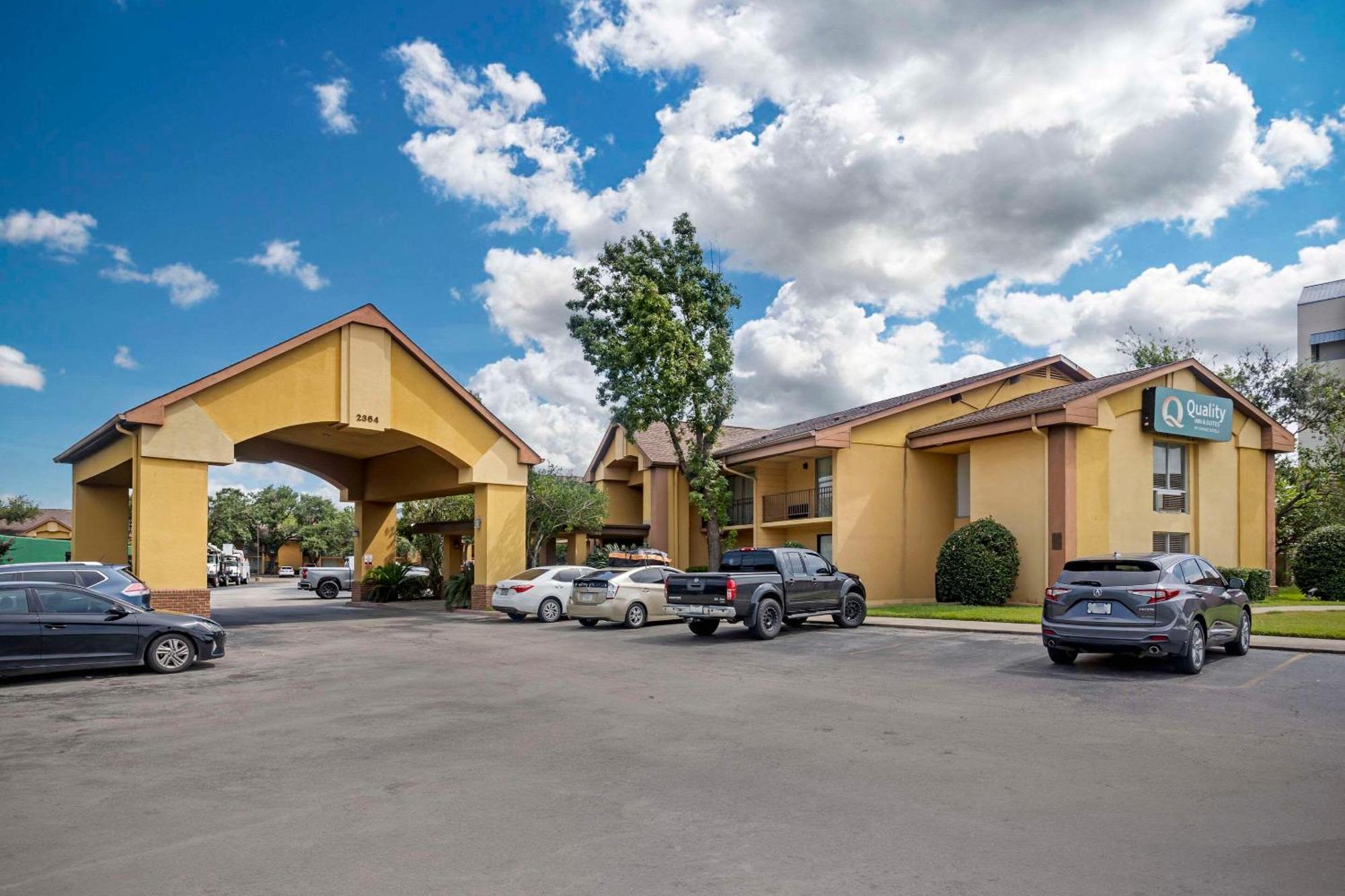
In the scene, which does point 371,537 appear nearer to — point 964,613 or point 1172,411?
point 964,613

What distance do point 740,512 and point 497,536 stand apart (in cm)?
1205

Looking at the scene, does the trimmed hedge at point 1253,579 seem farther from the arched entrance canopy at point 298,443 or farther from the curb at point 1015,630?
the arched entrance canopy at point 298,443

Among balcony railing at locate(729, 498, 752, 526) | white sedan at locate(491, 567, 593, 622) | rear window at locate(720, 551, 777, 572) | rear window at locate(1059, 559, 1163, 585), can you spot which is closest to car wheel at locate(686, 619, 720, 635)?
rear window at locate(720, 551, 777, 572)

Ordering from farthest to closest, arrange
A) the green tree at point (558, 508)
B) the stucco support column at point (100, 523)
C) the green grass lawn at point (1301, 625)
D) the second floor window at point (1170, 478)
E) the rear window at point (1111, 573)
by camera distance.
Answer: the green tree at point (558, 508) → the stucco support column at point (100, 523) → the second floor window at point (1170, 478) → the green grass lawn at point (1301, 625) → the rear window at point (1111, 573)

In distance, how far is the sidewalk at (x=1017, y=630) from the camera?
14734mm

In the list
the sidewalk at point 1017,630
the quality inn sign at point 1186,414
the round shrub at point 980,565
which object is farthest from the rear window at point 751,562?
the quality inn sign at point 1186,414

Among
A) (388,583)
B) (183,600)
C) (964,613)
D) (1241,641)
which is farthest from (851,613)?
(388,583)

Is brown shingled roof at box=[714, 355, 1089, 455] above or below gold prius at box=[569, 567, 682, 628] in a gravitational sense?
above

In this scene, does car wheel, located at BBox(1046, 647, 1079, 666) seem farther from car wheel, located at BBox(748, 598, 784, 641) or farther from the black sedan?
the black sedan

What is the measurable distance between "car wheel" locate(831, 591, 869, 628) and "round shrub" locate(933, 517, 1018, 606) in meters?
5.66

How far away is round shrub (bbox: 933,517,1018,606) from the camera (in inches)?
978

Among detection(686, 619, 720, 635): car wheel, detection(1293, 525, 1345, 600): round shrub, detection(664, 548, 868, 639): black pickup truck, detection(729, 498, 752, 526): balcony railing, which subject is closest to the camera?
detection(664, 548, 868, 639): black pickup truck

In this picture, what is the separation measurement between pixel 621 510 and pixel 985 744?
3467 centimetres

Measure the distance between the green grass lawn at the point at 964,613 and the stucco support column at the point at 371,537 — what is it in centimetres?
1977
